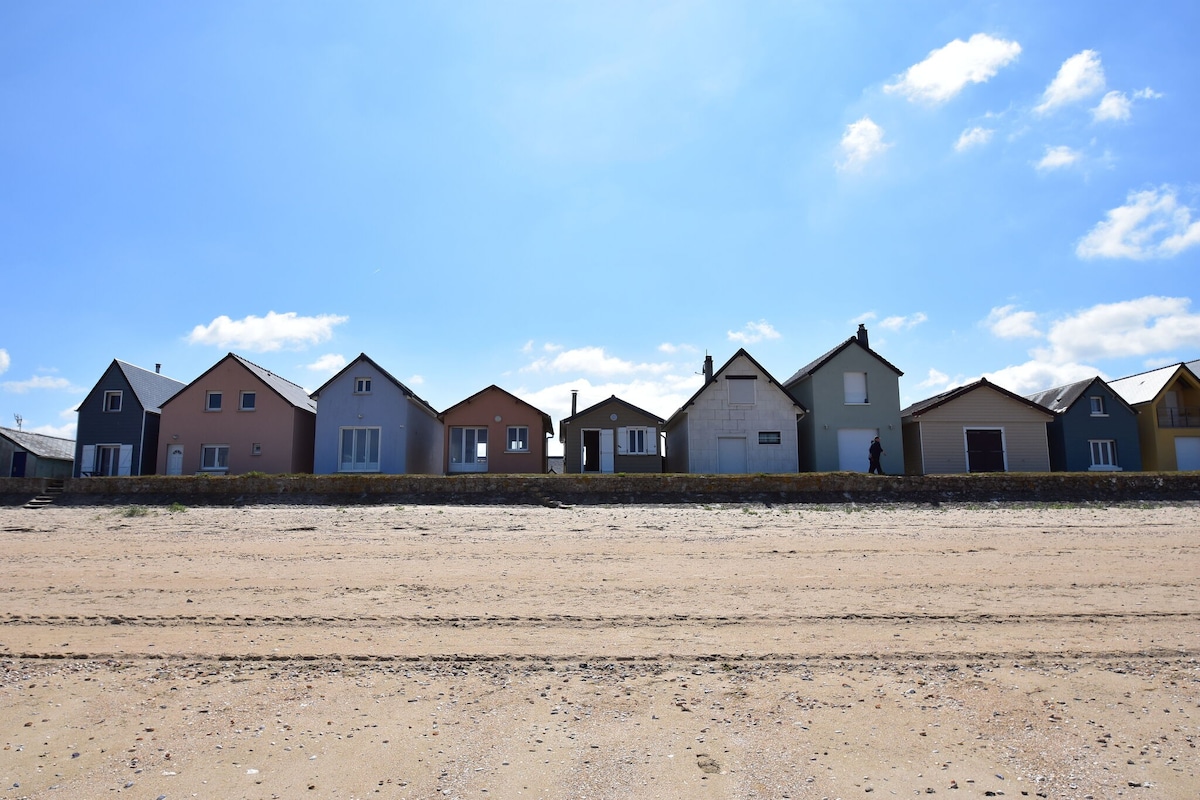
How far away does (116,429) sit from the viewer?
3209 centimetres

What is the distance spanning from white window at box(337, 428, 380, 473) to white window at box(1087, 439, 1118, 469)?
100 feet

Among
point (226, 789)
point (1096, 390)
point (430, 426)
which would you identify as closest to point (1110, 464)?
point (1096, 390)

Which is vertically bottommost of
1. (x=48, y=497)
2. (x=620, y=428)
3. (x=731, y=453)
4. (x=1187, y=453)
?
(x=48, y=497)

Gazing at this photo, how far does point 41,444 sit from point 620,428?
3347cm

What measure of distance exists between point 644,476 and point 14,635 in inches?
534

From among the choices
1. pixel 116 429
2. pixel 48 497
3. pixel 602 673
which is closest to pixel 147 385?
pixel 116 429

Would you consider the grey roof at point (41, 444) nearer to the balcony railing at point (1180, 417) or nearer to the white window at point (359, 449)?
the white window at point (359, 449)

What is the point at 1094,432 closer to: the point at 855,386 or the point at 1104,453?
the point at 1104,453

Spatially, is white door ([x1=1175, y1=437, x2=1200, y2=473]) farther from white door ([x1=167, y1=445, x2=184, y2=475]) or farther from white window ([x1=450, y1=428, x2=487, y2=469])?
white door ([x1=167, y1=445, x2=184, y2=475])

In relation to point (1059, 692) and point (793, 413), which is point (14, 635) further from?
point (793, 413)

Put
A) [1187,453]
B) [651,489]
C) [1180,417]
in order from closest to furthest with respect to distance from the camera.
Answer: [651,489] → [1187,453] → [1180,417]

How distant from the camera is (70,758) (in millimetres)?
4953

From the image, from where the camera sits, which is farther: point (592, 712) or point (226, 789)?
point (592, 712)

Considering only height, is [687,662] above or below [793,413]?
below
